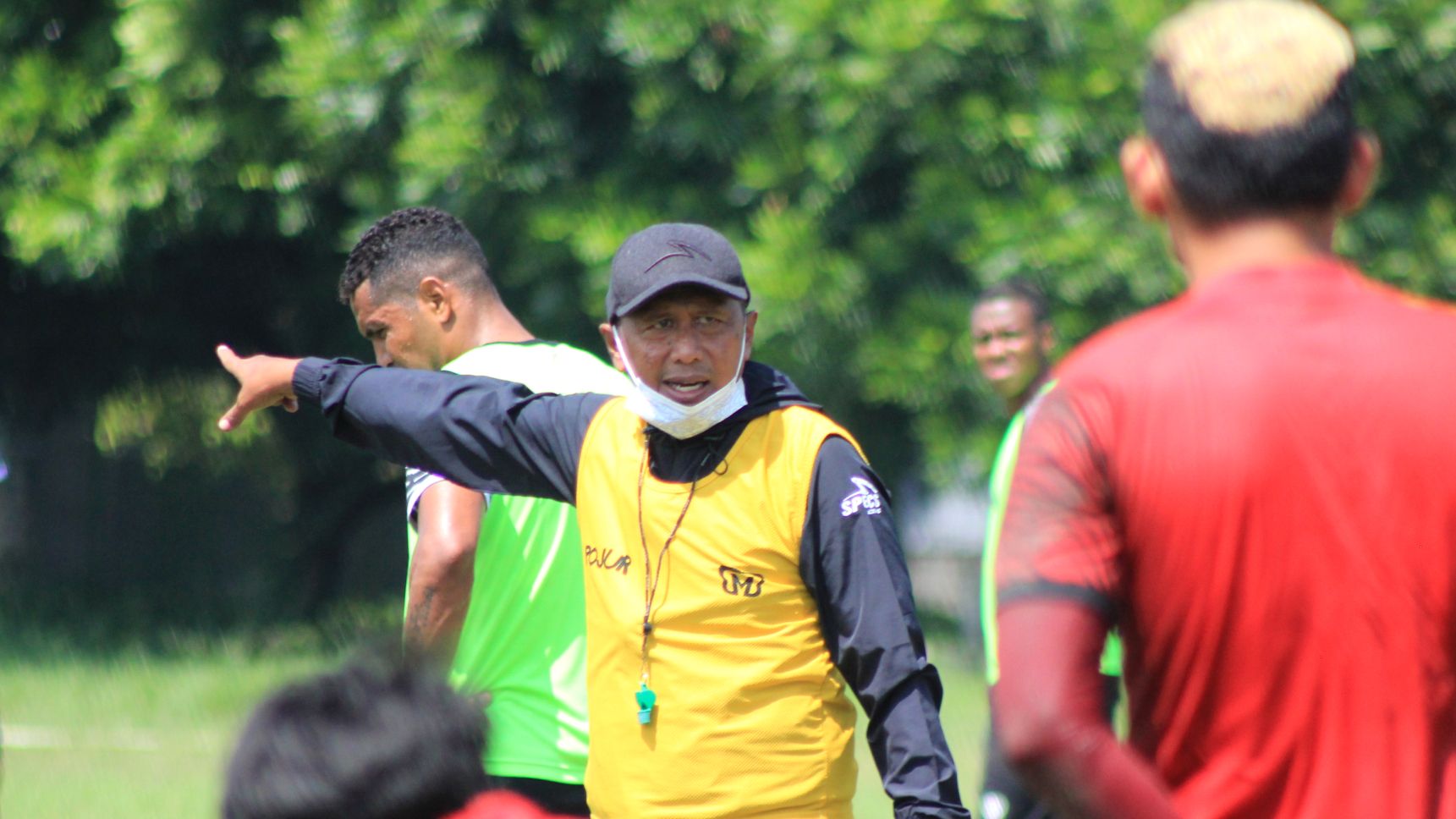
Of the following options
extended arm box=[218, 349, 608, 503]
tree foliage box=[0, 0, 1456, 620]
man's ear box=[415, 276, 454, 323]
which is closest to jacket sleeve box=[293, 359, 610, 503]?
extended arm box=[218, 349, 608, 503]

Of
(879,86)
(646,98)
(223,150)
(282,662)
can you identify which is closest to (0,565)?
(282,662)

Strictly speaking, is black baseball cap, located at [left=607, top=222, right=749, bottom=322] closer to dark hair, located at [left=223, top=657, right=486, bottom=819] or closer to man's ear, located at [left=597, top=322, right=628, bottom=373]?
man's ear, located at [left=597, top=322, right=628, bottom=373]

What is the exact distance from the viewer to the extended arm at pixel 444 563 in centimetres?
407

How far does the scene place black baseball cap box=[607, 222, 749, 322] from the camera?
347 centimetres

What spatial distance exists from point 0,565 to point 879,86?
14.0m

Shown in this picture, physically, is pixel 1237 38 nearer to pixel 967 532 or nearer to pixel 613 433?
pixel 613 433

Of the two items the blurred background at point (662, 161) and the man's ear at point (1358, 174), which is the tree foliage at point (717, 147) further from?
the man's ear at point (1358, 174)

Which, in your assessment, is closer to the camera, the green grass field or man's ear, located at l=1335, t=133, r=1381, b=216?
man's ear, located at l=1335, t=133, r=1381, b=216

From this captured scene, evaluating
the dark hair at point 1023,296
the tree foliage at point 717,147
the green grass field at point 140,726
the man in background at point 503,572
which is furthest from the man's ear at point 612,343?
the tree foliage at point 717,147

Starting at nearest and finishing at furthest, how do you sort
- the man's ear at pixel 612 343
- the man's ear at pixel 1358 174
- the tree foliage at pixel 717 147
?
the man's ear at pixel 1358 174
the man's ear at pixel 612 343
the tree foliage at pixel 717 147

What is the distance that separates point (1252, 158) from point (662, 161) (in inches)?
427

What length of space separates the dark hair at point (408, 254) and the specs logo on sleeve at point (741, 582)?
5.07 ft

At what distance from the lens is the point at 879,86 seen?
11.0 m

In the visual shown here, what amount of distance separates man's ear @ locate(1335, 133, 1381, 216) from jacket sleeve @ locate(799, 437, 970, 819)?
142cm
